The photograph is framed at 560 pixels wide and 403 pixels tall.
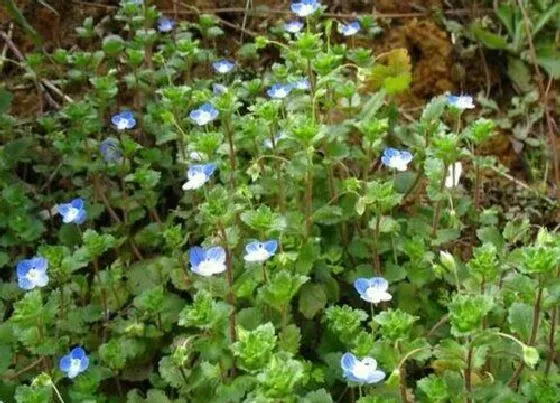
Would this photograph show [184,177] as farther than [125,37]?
No

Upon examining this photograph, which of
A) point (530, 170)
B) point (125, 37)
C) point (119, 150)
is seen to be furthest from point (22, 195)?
point (530, 170)

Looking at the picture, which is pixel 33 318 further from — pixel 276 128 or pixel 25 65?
pixel 25 65

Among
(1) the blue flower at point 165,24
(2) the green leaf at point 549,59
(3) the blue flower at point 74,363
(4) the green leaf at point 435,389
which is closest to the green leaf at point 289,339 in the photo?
(4) the green leaf at point 435,389

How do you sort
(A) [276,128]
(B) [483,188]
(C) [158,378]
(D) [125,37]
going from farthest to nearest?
(D) [125,37], (B) [483,188], (A) [276,128], (C) [158,378]

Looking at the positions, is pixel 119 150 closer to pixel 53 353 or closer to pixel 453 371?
pixel 53 353

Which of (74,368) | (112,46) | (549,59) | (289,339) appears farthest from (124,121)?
(549,59)

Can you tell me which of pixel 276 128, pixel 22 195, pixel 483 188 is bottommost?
pixel 483 188

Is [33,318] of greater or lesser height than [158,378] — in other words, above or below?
above

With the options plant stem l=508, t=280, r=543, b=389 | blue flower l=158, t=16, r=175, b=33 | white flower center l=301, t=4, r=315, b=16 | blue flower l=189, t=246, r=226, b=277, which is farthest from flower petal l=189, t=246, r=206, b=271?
blue flower l=158, t=16, r=175, b=33

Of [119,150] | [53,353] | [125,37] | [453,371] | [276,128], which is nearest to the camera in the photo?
[453,371]
